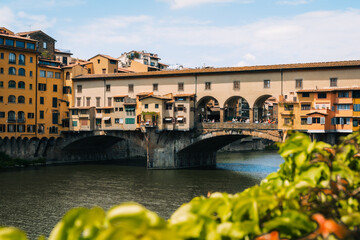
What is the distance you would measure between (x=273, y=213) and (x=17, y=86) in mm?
56741

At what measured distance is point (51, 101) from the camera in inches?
2324

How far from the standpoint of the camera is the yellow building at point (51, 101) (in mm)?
57469

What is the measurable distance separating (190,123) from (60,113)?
71.4ft

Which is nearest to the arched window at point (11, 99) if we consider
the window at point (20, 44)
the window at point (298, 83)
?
the window at point (20, 44)

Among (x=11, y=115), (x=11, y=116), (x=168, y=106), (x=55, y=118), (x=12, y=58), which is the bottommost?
(x=55, y=118)

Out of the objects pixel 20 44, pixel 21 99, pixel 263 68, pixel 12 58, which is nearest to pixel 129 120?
pixel 21 99

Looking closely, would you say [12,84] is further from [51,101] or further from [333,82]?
[333,82]

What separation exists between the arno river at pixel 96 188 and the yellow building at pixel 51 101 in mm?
8031

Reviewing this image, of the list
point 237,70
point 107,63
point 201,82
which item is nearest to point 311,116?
point 237,70

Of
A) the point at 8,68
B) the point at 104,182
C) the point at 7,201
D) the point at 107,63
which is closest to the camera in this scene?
the point at 7,201

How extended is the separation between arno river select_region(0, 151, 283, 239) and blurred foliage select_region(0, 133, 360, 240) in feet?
71.1

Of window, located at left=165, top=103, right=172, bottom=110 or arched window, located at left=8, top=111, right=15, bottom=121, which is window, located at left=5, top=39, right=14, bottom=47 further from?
window, located at left=165, top=103, right=172, bottom=110

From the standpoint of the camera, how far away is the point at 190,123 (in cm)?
5072

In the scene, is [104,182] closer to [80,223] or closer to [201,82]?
[201,82]
